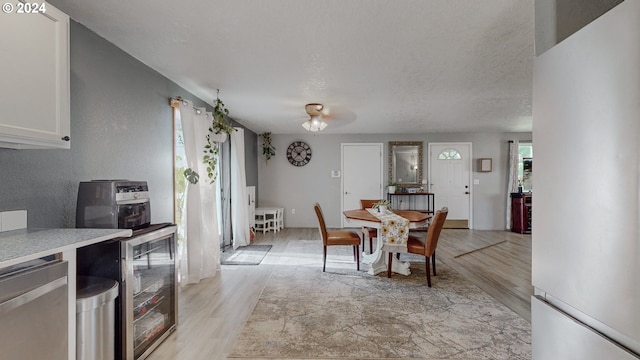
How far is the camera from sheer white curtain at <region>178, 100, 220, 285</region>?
3176mm

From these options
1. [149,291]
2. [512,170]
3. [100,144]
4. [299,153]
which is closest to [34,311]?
[149,291]

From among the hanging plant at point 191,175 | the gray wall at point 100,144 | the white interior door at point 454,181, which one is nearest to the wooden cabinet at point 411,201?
the white interior door at point 454,181

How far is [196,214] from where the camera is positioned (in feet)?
10.7

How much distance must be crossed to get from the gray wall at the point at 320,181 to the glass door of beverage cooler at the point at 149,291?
14.9 feet

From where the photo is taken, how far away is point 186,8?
5.74 feet

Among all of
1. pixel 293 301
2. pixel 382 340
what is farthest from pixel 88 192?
pixel 382 340

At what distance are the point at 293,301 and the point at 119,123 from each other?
2.15 m

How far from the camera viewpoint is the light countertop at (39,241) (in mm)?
1043

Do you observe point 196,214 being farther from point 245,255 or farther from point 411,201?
point 411,201

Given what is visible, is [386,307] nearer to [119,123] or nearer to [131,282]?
[131,282]

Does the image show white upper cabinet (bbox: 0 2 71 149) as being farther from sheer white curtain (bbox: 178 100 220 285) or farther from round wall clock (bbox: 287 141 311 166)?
round wall clock (bbox: 287 141 311 166)

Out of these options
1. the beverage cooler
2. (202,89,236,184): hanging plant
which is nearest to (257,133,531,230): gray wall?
(202,89,236,184): hanging plant

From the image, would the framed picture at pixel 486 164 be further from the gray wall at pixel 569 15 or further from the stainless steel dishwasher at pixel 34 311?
the stainless steel dishwasher at pixel 34 311

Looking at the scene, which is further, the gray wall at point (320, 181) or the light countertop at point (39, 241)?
the gray wall at point (320, 181)
